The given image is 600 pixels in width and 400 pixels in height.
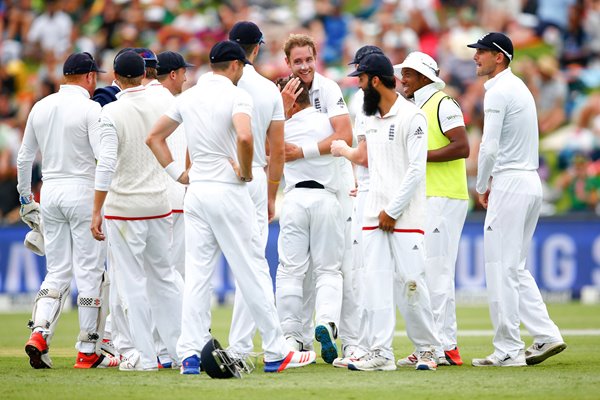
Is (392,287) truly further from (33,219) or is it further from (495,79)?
(33,219)

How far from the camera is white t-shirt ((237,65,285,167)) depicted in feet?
31.2

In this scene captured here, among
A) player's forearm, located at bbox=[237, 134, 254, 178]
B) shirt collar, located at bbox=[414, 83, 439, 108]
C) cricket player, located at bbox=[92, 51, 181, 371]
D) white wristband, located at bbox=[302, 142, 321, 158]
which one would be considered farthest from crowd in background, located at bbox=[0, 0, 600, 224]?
player's forearm, located at bbox=[237, 134, 254, 178]

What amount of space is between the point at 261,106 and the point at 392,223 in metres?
1.48

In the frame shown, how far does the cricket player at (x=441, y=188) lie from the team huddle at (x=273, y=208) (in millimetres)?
15

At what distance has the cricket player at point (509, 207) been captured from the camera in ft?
32.6

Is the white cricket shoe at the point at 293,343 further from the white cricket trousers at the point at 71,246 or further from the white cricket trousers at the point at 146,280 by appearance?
the white cricket trousers at the point at 71,246

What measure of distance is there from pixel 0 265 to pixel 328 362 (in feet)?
32.1

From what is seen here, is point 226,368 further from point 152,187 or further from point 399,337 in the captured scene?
point 399,337

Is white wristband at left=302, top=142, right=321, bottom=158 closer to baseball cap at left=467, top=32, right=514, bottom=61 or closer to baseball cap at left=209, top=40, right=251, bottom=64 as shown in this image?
baseball cap at left=209, top=40, right=251, bottom=64

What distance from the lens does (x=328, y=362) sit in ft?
34.0

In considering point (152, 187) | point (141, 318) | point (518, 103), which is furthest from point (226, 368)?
point (518, 103)

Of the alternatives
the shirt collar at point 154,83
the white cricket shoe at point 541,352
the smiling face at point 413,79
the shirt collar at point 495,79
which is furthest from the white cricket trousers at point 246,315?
the white cricket shoe at point 541,352

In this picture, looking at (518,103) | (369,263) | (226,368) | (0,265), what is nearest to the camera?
(226,368)

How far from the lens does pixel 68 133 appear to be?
10484mm
